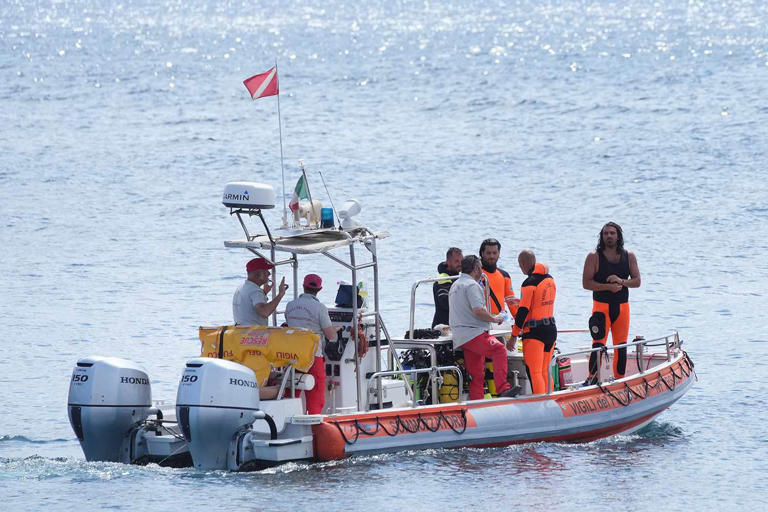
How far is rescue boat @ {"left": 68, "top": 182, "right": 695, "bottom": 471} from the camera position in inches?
453

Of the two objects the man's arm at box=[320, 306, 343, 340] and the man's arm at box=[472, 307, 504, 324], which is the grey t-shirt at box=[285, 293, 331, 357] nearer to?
the man's arm at box=[320, 306, 343, 340]

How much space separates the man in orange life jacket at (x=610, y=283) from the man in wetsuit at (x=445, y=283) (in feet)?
3.91

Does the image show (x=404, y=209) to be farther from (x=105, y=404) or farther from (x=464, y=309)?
(x=105, y=404)

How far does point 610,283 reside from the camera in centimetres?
1360

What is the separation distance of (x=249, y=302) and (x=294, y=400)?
92 centimetres

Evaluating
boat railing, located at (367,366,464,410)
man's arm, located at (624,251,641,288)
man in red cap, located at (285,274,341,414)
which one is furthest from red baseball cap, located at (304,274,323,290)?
man's arm, located at (624,251,641,288)

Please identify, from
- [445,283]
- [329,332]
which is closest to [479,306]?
[445,283]

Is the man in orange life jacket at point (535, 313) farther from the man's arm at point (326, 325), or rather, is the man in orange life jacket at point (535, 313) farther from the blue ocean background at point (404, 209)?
the man's arm at point (326, 325)

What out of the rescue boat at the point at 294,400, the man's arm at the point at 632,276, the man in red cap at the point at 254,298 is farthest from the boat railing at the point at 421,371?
the man's arm at the point at 632,276

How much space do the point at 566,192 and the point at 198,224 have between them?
7.52 metres

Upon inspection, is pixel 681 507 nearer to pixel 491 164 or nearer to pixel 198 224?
pixel 198 224

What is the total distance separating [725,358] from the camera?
18.2 meters

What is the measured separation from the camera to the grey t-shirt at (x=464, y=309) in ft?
41.3

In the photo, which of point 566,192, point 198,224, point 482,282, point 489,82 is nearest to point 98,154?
point 198,224
